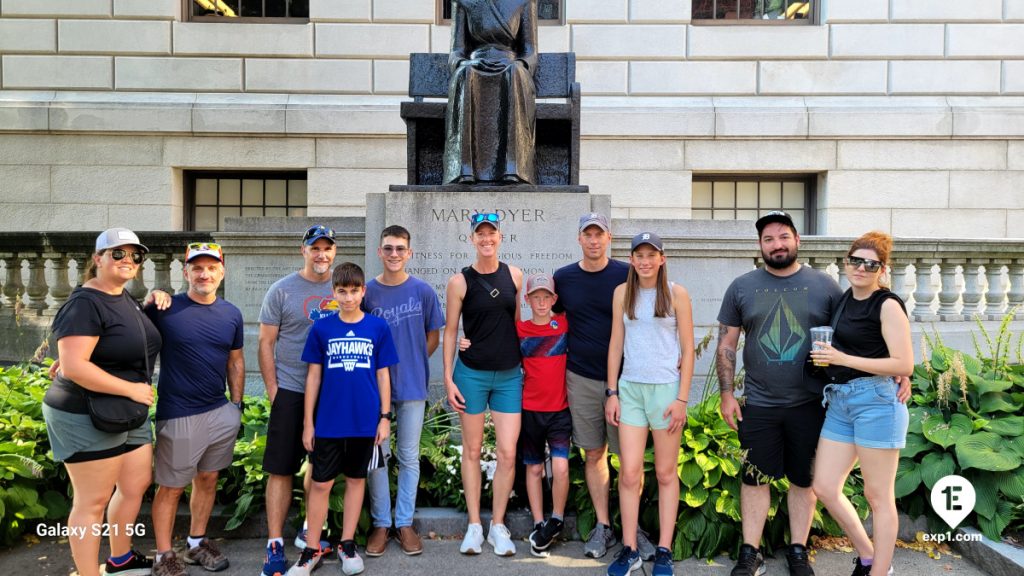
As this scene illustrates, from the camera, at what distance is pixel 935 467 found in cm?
458

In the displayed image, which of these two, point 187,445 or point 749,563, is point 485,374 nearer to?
point 187,445

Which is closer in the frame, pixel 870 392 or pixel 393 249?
pixel 870 392

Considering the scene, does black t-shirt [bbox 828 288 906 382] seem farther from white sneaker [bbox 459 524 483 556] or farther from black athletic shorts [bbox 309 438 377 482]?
black athletic shorts [bbox 309 438 377 482]

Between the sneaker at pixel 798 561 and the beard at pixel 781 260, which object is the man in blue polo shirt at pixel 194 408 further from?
the sneaker at pixel 798 561

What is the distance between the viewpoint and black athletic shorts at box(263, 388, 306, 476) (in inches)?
165

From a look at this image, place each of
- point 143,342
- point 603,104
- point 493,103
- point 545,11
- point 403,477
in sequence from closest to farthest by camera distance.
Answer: point 143,342
point 403,477
point 493,103
point 603,104
point 545,11

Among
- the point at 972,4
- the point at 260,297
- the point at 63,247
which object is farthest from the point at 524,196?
the point at 972,4

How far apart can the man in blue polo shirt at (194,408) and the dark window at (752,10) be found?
11681mm

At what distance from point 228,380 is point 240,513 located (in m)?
0.92

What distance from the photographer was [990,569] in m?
4.18

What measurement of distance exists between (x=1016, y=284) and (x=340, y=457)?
7.91 metres

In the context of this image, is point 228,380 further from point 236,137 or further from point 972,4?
point 972,4

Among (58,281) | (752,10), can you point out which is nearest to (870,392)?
(58,281)

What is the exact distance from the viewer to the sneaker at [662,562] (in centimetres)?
398
